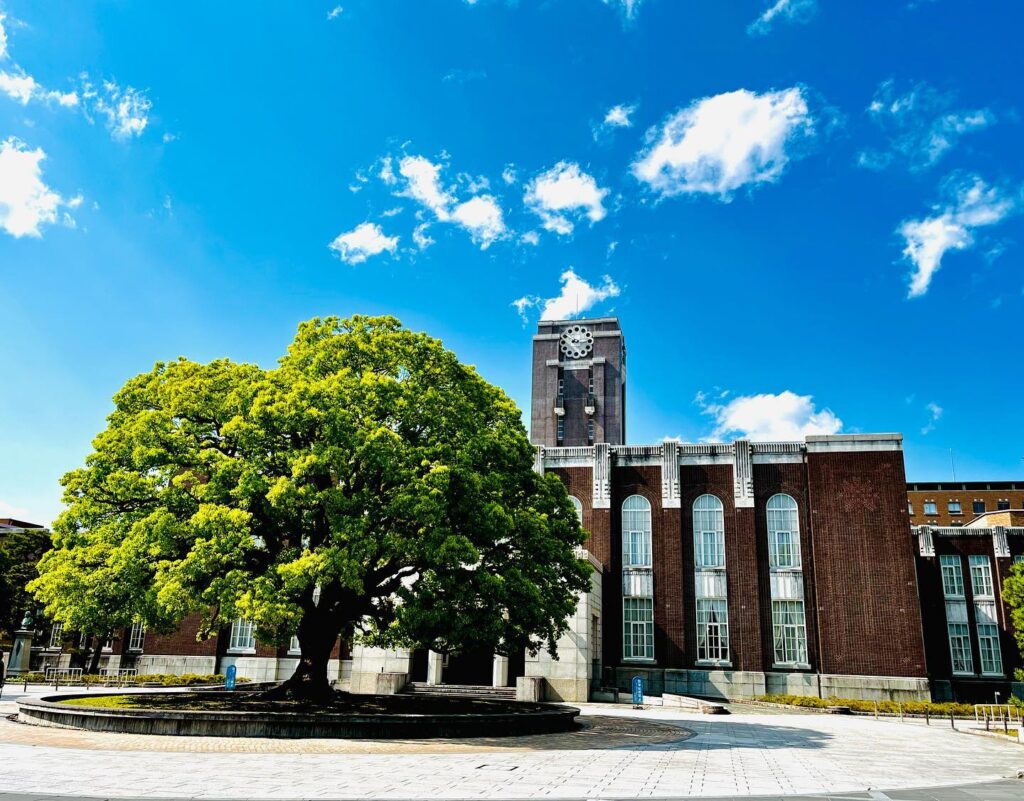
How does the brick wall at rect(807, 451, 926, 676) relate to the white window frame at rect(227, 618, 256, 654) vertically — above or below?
above

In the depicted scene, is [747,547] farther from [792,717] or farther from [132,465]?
[132,465]

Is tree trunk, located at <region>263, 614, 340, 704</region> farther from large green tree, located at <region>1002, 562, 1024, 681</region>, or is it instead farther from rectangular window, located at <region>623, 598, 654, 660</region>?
large green tree, located at <region>1002, 562, 1024, 681</region>

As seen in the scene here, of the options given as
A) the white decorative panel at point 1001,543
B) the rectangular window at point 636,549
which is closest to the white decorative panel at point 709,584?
the rectangular window at point 636,549

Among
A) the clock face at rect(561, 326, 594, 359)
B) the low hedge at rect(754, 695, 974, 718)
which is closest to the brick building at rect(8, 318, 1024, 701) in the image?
the low hedge at rect(754, 695, 974, 718)

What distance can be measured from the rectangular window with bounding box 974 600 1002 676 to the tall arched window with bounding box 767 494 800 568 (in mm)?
11816

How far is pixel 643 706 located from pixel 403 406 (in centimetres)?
1997

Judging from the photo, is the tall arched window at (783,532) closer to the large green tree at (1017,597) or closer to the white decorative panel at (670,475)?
the white decorative panel at (670,475)

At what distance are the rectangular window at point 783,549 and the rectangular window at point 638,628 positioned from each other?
268 inches

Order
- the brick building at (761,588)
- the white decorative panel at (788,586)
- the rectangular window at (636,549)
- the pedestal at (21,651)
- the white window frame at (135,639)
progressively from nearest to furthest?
the brick building at (761,588), the white decorative panel at (788,586), the rectangular window at (636,549), the white window frame at (135,639), the pedestal at (21,651)

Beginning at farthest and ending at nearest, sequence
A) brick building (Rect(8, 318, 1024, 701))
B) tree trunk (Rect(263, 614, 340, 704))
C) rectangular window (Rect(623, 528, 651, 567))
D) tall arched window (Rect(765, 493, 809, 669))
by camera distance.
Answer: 1. rectangular window (Rect(623, 528, 651, 567))
2. tall arched window (Rect(765, 493, 809, 669))
3. brick building (Rect(8, 318, 1024, 701))
4. tree trunk (Rect(263, 614, 340, 704))

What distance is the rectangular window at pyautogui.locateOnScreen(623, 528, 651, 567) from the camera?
41500 mm

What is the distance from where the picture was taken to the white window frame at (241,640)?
135ft

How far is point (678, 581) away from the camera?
133 ft

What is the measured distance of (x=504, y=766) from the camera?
13797 millimetres
